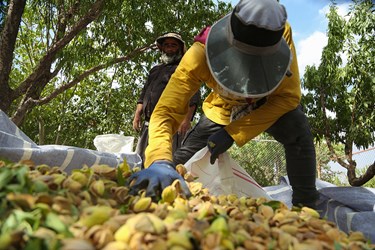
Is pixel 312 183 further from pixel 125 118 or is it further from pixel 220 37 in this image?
pixel 125 118

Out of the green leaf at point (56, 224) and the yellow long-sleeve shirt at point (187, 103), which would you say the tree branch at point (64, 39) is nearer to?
the yellow long-sleeve shirt at point (187, 103)

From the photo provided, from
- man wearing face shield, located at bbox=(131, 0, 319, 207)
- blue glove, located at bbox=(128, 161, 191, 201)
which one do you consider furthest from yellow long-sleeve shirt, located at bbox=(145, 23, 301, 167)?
blue glove, located at bbox=(128, 161, 191, 201)

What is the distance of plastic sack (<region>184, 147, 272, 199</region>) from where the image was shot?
1867mm

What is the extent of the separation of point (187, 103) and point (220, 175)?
38cm

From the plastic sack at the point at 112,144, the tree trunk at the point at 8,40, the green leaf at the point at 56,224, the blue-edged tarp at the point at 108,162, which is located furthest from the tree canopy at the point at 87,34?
the green leaf at the point at 56,224

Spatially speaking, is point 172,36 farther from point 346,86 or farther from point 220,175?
point 346,86

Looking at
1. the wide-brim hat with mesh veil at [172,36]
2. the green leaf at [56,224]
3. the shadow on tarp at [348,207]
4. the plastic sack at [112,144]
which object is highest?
the wide-brim hat with mesh veil at [172,36]

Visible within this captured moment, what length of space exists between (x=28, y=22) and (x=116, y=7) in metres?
6.87

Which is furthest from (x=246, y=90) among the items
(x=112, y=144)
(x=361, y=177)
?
(x=361, y=177)

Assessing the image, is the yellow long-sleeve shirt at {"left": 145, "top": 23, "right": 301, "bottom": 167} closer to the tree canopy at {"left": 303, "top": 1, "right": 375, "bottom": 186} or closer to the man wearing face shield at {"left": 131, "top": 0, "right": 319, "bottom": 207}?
the man wearing face shield at {"left": 131, "top": 0, "right": 319, "bottom": 207}

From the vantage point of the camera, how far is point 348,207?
2.34 metres

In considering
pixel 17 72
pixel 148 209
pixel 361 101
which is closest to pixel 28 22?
pixel 17 72

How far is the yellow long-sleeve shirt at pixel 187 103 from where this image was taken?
5.48ft

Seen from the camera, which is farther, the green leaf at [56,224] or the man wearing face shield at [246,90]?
the man wearing face shield at [246,90]
